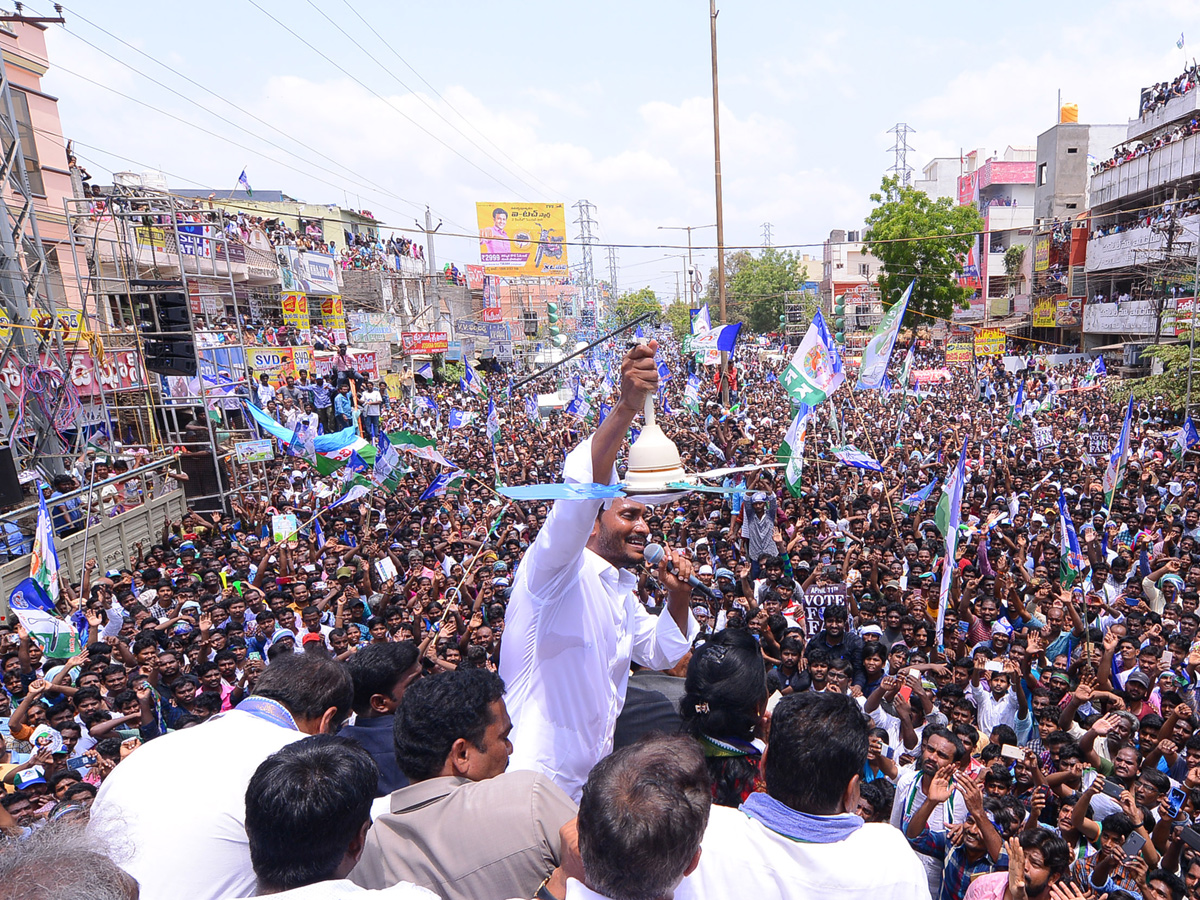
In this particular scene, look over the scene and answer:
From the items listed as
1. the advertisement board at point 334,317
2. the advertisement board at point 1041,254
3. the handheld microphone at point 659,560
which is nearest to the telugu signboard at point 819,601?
the handheld microphone at point 659,560

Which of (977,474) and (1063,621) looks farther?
(977,474)

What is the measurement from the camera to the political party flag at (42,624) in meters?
5.95

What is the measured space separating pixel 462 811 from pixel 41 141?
2032 centimetres

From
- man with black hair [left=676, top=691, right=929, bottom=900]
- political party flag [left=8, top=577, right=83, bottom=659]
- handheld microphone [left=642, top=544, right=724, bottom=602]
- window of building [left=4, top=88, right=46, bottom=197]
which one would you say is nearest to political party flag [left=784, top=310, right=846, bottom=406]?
handheld microphone [left=642, top=544, right=724, bottom=602]

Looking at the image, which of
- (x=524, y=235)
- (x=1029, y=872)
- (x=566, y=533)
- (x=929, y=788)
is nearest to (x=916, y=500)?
(x=929, y=788)

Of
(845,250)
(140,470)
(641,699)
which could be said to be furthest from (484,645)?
(845,250)

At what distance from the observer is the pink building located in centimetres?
1634

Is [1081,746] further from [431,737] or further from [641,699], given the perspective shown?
[431,737]

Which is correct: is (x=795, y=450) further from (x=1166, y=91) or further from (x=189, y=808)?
(x=1166, y=91)

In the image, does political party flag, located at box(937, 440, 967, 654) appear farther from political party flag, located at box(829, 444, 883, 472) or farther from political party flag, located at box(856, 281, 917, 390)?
political party flag, located at box(856, 281, 917, 390)

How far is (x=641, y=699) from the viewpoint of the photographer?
8.65ft

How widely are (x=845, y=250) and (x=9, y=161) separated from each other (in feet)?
223

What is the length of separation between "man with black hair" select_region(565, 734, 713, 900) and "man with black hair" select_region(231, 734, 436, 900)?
48cm

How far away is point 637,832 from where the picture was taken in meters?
1.49
